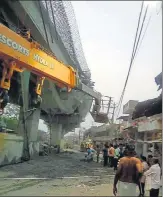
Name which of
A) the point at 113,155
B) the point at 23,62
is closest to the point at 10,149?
the point at 113,155

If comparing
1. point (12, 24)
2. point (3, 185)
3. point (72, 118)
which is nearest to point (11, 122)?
point (72, 118)

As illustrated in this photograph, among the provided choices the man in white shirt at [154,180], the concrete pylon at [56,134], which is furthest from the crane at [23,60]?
the concrete pylon at [56,134]

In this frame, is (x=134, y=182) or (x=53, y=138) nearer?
(x=134, y=182)

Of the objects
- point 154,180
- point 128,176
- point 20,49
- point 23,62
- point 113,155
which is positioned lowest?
point 154,180

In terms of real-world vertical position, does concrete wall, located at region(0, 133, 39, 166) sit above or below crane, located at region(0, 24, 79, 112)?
below

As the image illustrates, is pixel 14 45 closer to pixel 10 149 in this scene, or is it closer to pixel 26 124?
pixel 10 149

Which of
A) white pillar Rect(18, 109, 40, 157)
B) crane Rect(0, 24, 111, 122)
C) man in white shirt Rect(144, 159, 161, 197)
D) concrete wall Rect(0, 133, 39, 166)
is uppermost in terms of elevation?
crane Rect(0, 24, 111, 122)

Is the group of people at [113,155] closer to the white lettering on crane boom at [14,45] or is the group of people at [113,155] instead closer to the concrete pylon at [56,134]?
the white lettering on crane boom at [14,45]

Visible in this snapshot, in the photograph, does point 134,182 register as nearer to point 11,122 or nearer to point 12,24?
point 12,24

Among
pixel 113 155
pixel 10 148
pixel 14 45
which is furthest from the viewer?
pixel 113 155

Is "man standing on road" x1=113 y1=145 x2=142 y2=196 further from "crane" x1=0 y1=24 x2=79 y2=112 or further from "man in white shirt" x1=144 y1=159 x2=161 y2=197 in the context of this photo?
"crane" x1=0 y1=24 x2=79 y2=112

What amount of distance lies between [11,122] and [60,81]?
26848mm

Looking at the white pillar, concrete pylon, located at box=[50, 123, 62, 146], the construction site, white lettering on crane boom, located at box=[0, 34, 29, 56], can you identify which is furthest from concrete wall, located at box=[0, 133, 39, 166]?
concrete pylon, located at box=[50, 123, 62, 146]

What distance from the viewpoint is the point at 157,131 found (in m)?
15.4
